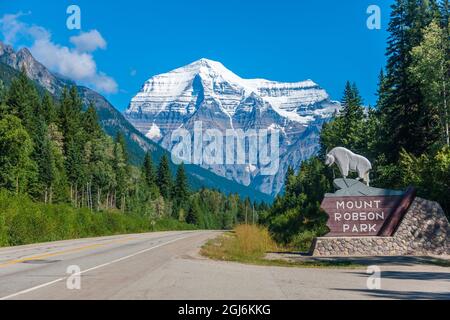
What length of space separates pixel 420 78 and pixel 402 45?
7058 mm

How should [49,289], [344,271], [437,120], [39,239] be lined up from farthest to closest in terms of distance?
[437,120], [39,239], [344,271], [49,289]

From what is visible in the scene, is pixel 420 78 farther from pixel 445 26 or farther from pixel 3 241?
pixel 3 241

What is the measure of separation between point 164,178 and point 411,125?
308ft

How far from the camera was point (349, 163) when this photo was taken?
23.1 m

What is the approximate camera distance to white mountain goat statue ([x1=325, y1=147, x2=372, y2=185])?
2277 cm

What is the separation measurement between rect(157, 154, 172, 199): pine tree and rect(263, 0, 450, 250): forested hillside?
2986 inches

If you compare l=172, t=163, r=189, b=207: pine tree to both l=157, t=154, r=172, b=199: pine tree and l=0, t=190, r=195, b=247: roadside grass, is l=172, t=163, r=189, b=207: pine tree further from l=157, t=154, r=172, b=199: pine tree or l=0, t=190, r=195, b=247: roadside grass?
l=0, t=190, r=195, b=247: roadside grass

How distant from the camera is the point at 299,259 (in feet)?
65.0

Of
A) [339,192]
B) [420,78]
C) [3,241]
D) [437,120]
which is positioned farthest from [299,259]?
[437,120]

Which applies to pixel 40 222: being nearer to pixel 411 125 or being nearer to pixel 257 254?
pixel 257 254

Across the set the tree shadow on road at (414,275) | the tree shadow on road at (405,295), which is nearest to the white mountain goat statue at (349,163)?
the tree shadow on road at (414,275)

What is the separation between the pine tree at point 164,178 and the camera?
12788 cm

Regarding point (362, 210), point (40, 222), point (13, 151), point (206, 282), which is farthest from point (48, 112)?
point (206, 282)

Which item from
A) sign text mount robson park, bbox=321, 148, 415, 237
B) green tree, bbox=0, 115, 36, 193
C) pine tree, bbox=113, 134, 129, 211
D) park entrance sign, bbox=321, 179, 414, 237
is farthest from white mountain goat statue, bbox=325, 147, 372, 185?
pine tree, bbox=113, 134, 129, 211
